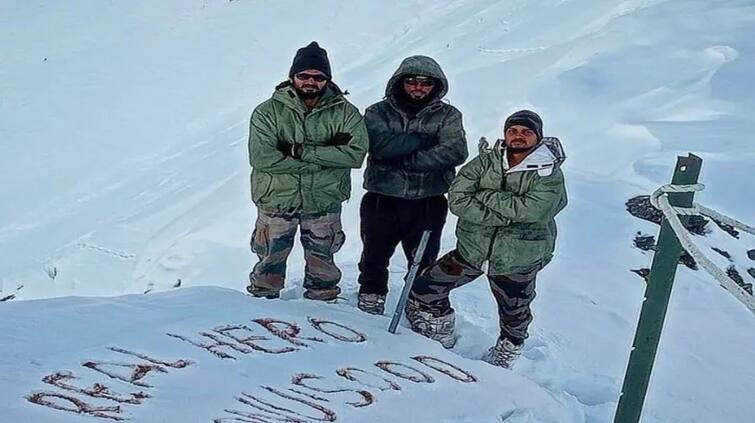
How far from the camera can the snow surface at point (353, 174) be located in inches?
154

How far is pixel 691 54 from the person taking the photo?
1111cm

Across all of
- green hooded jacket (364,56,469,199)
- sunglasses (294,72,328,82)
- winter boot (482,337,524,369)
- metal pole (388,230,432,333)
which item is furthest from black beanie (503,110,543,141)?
winter boot (482,337,524,369)

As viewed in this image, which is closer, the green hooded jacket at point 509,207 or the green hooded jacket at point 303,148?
the green hooded jacket at point 509,207

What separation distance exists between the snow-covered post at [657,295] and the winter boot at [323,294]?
1968 millimetres

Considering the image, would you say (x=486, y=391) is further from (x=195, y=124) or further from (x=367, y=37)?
(x=367, y=37)

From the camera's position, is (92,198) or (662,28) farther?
(662,28)

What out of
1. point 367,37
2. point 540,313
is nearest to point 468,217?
point 540,313

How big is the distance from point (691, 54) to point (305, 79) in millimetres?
8299

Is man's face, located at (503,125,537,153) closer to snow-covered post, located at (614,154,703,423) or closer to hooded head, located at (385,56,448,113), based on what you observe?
hooded head, located at (385,56,448,113)

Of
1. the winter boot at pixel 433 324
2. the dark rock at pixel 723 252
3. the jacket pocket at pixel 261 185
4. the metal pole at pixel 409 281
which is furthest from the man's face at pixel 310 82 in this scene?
the dark rock at pixel 723 252

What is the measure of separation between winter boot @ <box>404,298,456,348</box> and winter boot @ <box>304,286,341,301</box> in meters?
0.46

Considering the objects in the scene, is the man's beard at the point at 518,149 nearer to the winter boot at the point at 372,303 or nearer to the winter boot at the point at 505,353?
the winter boot at the point at 505,353

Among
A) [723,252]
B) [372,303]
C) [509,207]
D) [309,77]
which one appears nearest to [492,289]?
[509,207]

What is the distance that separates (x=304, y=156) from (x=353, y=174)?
3.51 metres
